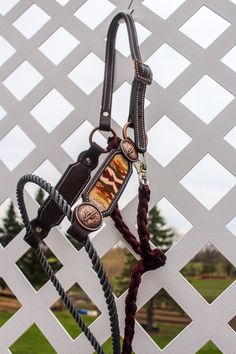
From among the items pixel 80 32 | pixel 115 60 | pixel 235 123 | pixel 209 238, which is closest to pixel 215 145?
pixel 235 123

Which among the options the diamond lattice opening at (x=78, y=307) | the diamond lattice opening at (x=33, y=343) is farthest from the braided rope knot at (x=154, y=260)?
the diamond lattice opening at (x=33, y=343)

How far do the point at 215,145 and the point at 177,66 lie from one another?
188 mm

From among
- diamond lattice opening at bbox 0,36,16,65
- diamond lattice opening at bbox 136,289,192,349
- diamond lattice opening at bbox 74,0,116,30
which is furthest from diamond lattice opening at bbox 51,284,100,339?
diamond lattice opening at bbox 74,0,116,30

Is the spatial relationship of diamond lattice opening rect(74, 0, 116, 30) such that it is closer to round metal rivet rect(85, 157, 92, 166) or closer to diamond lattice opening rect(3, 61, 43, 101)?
diamond lattice opening rect(3, 61, 43, 101)

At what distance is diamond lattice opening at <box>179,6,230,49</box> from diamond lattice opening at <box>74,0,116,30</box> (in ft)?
0.61

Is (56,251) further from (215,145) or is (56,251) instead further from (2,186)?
(215,145)

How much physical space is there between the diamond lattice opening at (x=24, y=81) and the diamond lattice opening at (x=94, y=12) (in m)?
0.16

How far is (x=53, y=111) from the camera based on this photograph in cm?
91

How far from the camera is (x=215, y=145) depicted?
28.8 inches

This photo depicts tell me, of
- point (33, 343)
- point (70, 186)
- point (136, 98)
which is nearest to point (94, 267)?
point (70, 186)

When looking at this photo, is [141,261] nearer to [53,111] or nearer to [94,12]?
[53,111]

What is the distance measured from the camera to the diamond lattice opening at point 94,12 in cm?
92

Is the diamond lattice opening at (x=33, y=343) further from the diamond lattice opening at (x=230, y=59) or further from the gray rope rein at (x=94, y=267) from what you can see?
the diamond lattice opening at (x=230, y=59)

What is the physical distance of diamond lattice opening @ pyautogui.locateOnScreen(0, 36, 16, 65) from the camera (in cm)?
102
